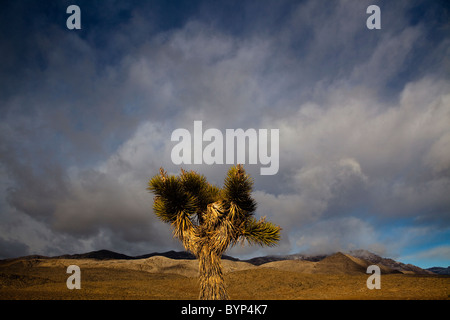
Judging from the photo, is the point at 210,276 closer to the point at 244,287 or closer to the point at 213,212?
the point at 213,212

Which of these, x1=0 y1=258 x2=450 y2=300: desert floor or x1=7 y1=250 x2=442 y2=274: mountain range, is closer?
x1=0 y1=258 x2=450 y2=300: desert floor

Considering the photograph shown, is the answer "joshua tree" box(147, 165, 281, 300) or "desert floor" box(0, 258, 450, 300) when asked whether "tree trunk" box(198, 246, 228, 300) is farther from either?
"desert floor" box(0, 258, 450, 300)

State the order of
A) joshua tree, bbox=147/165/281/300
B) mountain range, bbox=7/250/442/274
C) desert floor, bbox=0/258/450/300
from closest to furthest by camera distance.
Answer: joshua tree, bbox=147/165/281/300 < desert floor, bbox=0/258/450/300 < mountain range, bbox=7/250/442/274

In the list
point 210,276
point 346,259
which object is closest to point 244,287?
point 210,276

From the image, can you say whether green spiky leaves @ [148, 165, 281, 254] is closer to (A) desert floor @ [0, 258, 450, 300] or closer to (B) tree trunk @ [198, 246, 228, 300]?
(B) tree trunk @ [198, 246, 228, 300]

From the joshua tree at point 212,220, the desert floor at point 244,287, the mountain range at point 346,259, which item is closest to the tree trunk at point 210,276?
the joshua tree at point 212,220

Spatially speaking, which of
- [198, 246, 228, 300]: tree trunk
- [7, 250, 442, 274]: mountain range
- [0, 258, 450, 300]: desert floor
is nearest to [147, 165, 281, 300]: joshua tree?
[198, 246, 228, 300]: tree trunk

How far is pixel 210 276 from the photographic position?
38.3 feet

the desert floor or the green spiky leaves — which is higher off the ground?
the green spiky leaves

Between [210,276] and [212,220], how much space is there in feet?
7.67

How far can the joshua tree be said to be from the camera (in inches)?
453

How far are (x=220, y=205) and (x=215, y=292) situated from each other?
3551 millimetres

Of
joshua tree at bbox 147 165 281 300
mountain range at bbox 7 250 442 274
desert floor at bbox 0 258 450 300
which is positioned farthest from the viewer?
mountain range at bbox 7 250 442 274
